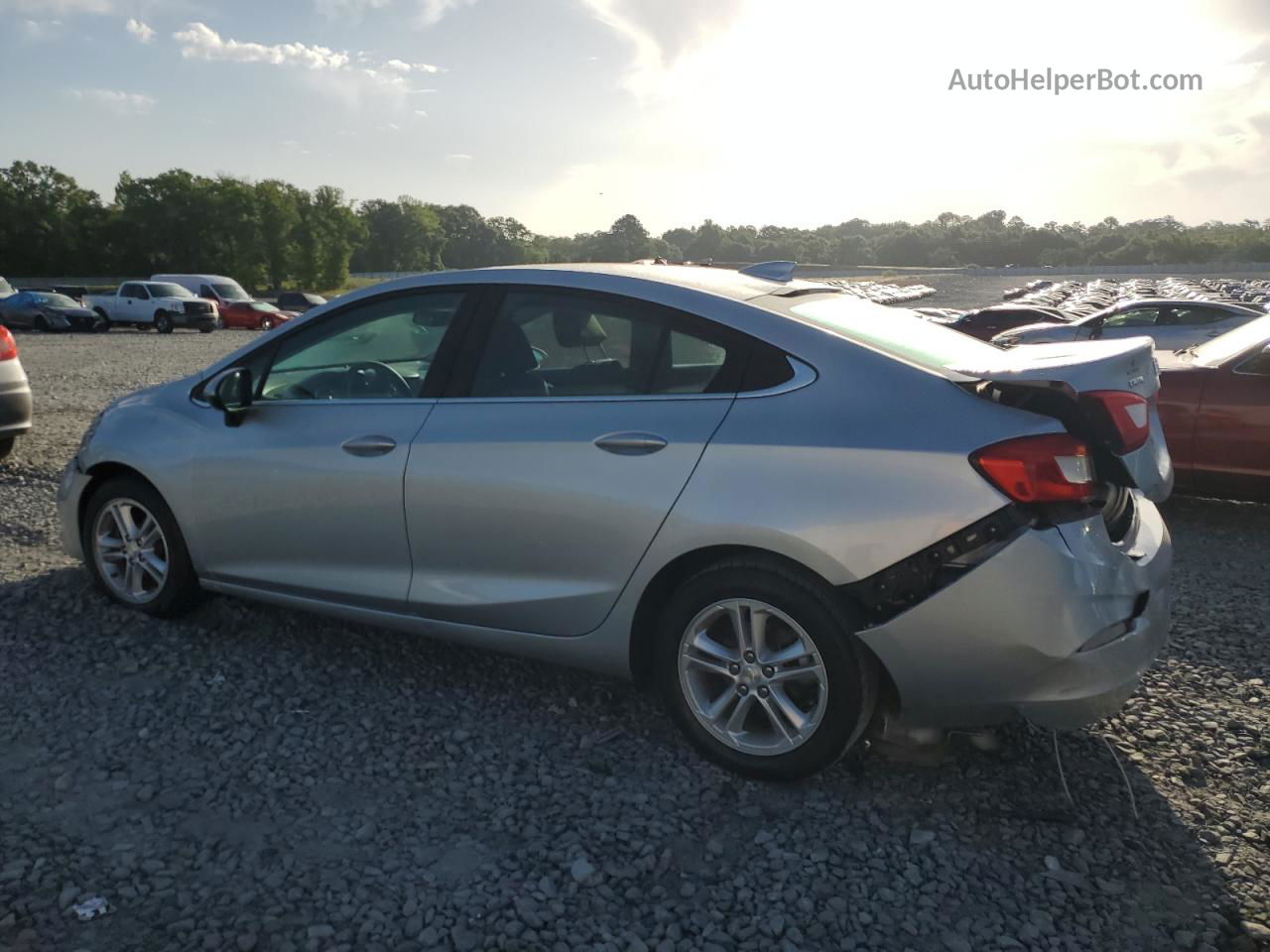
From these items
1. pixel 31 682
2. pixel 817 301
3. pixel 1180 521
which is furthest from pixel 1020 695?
pixel 1180 521

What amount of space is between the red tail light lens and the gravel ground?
116 centimetres

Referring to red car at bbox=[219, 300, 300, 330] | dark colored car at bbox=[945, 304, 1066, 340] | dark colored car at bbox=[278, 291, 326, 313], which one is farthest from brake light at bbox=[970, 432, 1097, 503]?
dark colored car at bbox=[278, 291, 326, 313]

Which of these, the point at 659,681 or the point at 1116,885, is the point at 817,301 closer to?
the point at 659,681

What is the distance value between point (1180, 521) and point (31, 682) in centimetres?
696

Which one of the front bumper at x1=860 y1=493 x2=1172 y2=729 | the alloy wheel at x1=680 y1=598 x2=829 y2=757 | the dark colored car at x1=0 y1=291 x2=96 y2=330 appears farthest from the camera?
the dark colored car at x1=0 y1=291 x2=96 y2=330

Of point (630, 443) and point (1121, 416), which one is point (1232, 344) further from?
point (630, 443)

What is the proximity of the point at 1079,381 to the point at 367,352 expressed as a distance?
2.68m

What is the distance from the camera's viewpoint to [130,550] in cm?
462

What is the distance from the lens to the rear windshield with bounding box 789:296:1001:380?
130 inches

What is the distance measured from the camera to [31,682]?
4.01 meters

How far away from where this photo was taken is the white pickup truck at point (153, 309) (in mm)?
33656

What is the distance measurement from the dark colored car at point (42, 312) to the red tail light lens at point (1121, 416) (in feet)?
115

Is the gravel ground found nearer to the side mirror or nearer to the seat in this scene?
the side mirror

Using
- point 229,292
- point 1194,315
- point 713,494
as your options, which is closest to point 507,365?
point 713,494
